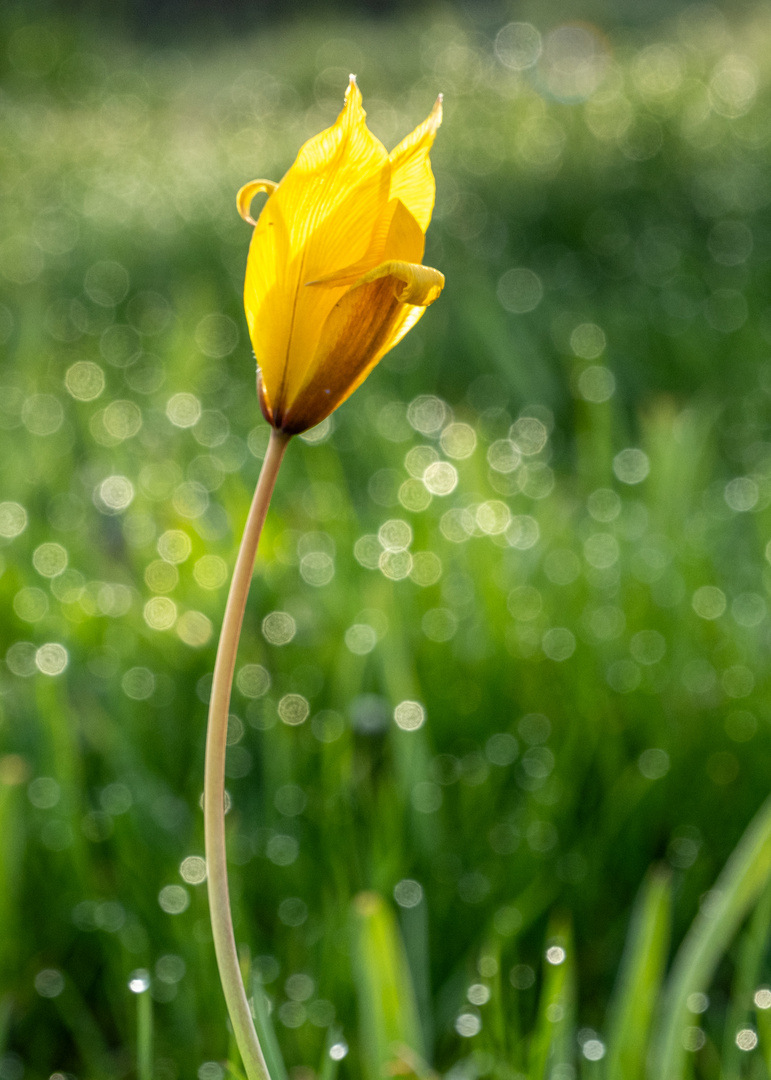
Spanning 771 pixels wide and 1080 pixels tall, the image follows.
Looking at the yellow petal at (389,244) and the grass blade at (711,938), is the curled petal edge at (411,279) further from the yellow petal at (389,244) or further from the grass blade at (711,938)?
the grass blade at (711,938)

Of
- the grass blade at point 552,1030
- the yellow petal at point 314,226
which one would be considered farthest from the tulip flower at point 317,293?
the grass blade at point 552,1030

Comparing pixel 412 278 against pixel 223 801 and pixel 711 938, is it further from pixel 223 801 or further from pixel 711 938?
pixel 711 938

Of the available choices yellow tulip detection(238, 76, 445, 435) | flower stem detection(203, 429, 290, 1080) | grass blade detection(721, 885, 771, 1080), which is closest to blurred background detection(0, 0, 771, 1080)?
grass blade detection(721, 885, 771, 1080)

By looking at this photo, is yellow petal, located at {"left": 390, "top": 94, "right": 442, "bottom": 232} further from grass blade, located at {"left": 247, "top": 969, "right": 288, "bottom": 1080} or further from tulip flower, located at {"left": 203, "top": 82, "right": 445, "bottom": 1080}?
grass blade, located at {"left": 247, "top": 969, "right": 288, "bottom": 1080}

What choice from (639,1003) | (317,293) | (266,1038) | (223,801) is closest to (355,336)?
(317,293)

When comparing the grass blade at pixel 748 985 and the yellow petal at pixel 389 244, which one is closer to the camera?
the yellow petal at pixel 389 244

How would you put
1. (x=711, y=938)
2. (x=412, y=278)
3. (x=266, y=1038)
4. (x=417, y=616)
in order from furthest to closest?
(x=417, y=616) → (x=711, y=938) → (x=266, y=1038) → (x=412, y=278)
